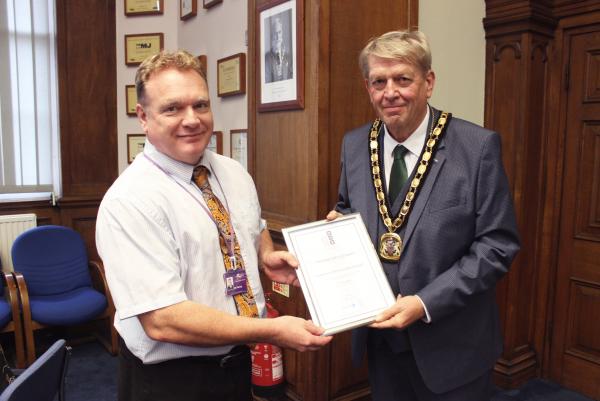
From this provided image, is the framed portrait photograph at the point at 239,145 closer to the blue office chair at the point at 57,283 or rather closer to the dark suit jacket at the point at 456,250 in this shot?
the blue office chair at the point at 57,283

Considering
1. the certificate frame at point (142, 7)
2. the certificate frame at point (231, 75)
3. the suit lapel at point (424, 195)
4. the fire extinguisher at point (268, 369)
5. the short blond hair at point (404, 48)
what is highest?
the certificate frame at point (142, 7)

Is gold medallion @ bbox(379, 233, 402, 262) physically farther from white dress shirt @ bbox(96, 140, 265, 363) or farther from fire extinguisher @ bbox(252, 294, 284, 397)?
fire extinguisher @ bbox(252, 294, 284, 397)

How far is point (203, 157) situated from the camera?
1.47 metres

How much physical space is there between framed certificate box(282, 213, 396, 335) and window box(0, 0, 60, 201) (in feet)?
10.5

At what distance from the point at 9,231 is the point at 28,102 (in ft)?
3.33

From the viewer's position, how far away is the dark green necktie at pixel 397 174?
5.22 ft

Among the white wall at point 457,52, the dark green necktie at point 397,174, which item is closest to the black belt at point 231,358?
the dark green necktie at point 397,174

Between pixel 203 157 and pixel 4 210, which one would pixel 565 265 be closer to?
pixel 203 157

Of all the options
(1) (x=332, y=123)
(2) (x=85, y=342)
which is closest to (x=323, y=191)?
(1) (x=332, y=123)

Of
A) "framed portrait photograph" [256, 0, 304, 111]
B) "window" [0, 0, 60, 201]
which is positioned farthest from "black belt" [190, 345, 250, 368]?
"window" [0, 0, 60, 201]

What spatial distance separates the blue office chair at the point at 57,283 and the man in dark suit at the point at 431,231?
2.49 meters

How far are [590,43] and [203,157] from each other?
246 cm

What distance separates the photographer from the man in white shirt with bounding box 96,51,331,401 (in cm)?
122

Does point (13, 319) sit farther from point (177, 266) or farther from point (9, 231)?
point (177, 266)
